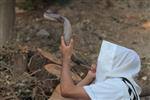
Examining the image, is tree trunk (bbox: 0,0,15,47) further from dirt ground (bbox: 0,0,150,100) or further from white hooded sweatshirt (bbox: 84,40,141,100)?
white hooded sweatshirt (bbox: 84,40,141,100)

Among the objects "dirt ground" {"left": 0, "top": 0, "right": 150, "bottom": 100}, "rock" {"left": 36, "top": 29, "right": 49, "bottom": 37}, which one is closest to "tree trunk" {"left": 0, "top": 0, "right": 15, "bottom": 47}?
"dirt ground" {"left": 0, "top": 0, "right": 150, "bottom": 100}

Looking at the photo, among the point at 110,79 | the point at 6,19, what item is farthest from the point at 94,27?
the point at 110,79

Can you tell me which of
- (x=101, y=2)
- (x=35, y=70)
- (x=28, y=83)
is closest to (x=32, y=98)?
(x=28, y=83)

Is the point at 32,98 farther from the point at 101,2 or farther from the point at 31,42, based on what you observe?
the point at 101,2

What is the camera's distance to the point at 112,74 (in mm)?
3293

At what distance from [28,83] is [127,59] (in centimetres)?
132

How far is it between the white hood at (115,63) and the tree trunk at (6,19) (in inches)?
91.3

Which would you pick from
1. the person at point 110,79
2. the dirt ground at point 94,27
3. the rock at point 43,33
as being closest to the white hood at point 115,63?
the person at point 110,79

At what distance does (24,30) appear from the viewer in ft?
23.0

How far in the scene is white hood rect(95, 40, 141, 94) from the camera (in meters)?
3.29

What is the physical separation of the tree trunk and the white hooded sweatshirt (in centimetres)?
234

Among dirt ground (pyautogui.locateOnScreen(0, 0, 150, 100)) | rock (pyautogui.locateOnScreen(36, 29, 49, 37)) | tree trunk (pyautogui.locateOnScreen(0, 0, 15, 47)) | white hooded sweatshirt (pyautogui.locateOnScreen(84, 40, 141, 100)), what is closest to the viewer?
white hooded sweatshirt (pyautogui.locateOnScreen(84, 40, 141, 100))

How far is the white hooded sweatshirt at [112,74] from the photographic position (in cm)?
329

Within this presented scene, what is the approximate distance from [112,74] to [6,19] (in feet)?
8.43
